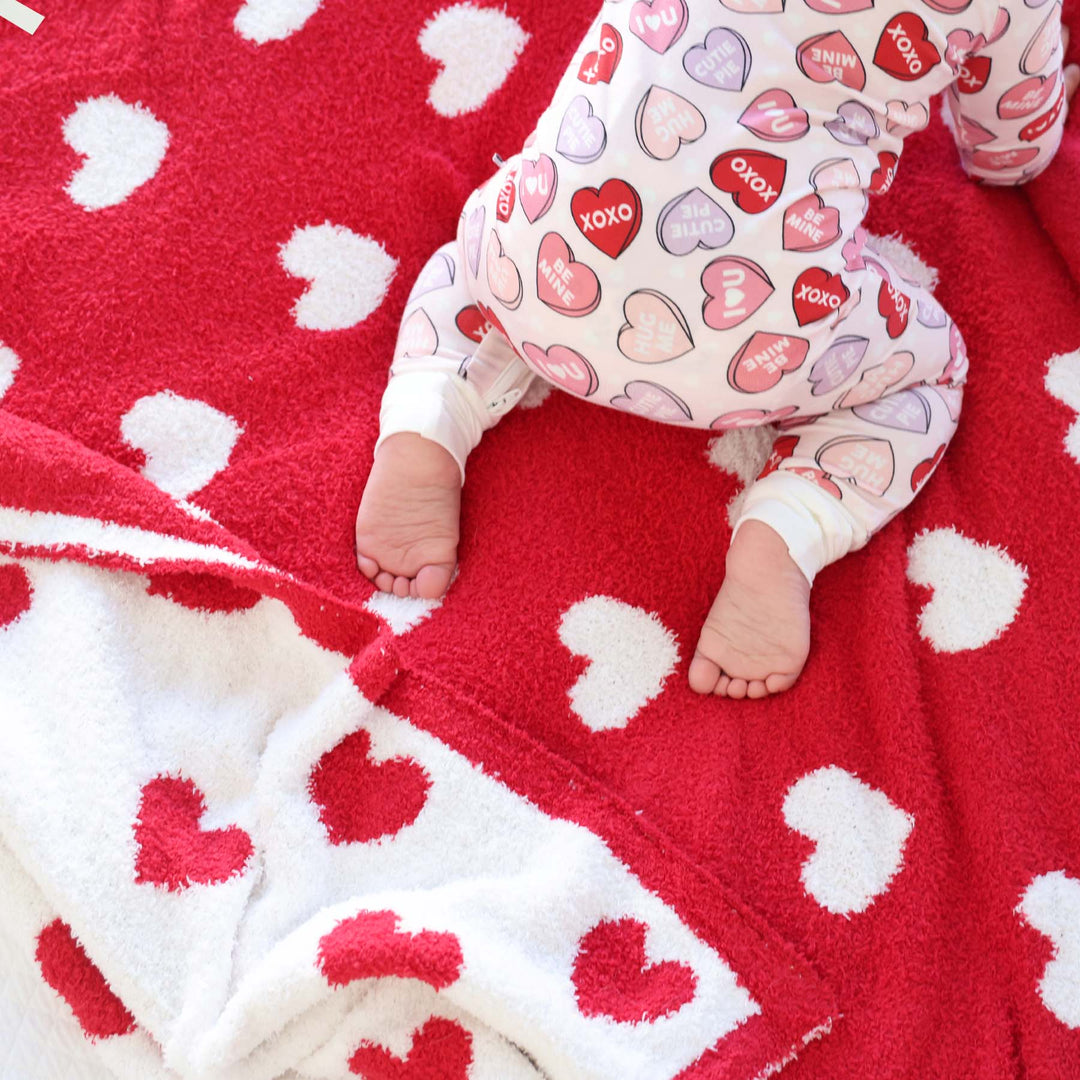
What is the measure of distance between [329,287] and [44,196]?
0.30m

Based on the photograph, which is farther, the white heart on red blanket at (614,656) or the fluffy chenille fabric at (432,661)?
the white heart on red blanket at (614,656)

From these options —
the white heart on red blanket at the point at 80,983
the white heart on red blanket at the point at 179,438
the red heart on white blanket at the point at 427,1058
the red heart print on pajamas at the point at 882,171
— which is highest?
the red heart print on pajamas at the point at 882,171

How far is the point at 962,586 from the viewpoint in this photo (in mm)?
1013

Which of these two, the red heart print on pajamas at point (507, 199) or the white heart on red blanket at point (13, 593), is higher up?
the red heart print on pajamas at point (507, 199)

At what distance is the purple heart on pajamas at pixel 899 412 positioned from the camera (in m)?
1.00

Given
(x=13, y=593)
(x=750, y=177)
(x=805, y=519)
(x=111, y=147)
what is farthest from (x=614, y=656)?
(x=111, y=147)

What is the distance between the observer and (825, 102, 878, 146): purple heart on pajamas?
0.88 metres

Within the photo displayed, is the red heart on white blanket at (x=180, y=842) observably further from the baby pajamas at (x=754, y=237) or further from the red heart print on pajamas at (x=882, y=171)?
the red heart print on pajamas at (x=882, y=171)

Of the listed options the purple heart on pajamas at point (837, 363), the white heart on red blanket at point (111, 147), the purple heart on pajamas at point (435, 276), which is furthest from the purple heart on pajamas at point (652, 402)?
the white heart on red blanket at point (111, 147)

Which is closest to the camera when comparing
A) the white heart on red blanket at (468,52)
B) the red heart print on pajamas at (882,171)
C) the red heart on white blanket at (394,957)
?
the red heart on white blanket at (394,957)

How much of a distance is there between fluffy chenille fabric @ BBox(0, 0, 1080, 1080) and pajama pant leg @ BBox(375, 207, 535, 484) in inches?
1.9

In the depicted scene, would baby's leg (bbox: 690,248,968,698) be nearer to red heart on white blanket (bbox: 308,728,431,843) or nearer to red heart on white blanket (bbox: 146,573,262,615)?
red heart on white blanket (bbox: 308,728,431,843)

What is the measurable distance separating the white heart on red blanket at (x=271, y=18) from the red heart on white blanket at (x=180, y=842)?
0.78 m

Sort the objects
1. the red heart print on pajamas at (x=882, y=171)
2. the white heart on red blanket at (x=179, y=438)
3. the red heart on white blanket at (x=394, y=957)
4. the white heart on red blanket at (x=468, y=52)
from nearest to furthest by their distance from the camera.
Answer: the red heart on white blanket at (x=394, y=957) → the red heart print on pajamas at (x=882, y=171) → the white heart on red blanket at (x=179, y=438) → the white heart on red blanket at (x=468, y=52)
